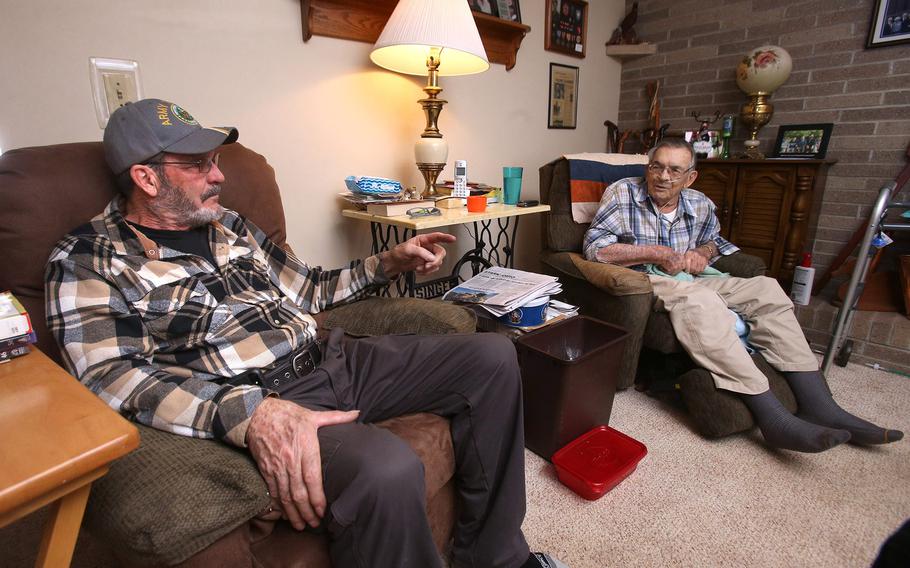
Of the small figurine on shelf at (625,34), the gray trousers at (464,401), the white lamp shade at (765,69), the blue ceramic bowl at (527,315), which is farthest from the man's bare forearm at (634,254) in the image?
the small figurine on shelf at (625,34)

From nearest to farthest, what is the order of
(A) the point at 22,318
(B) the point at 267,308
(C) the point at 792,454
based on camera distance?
(A) the point at 22,318, (B) the point at 267,308, (C) the point at 792,454

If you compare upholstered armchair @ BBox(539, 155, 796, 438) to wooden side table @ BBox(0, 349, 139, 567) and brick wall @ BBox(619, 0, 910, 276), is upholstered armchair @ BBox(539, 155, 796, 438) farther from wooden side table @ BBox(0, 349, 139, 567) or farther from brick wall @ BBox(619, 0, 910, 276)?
wooden side table @ BBox(0, 349, 139, 567)

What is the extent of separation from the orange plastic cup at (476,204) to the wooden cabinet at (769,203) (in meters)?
1.51

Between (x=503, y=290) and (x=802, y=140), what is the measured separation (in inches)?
79.0

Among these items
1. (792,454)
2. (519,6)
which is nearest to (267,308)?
(792,454)

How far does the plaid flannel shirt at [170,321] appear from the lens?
2.73ft

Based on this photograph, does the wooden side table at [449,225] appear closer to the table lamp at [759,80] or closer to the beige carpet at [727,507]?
the beige carpet at [727,507]

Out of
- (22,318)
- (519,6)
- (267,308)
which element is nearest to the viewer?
(22,318)

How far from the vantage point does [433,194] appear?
197 centimetres

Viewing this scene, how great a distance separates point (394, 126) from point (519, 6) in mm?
994

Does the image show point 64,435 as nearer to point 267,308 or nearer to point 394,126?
point 267,308

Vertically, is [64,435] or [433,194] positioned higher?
[433,194]

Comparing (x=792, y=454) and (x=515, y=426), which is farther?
(x=792, y=454)

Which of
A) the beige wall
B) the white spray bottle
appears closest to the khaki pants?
the white spray bottle
